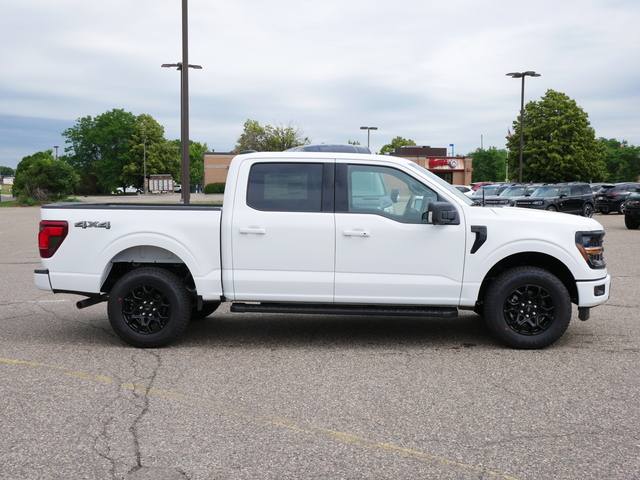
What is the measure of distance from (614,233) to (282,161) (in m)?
17.6

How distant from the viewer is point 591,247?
6012mm

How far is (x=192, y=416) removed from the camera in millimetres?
4262

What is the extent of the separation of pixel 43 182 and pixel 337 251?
38869mm


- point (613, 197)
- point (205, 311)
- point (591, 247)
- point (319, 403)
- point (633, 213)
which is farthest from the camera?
point (613, 197)

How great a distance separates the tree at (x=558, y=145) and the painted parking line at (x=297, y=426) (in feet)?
214

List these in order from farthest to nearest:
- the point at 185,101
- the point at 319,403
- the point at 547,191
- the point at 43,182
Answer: the point at 43,182
the point at 547,191
the point at 185,101
the point at 319,403

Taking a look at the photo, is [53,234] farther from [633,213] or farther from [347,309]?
[633,213]

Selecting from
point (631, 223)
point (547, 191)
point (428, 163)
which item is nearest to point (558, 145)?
point (428, 163)

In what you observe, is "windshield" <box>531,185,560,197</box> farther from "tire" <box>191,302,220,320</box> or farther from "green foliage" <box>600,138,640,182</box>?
"green foliage" <box>600,138,640,182</box>

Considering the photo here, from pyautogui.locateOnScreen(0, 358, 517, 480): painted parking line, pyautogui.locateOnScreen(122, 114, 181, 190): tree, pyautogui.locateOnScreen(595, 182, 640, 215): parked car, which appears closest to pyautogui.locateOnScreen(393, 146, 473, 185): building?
pyautogui.locateOnScreen(122, 114, 181, 190): tree

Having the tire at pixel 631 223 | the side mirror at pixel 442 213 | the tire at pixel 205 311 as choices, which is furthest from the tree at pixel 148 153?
the side mirror at pixel 442 213

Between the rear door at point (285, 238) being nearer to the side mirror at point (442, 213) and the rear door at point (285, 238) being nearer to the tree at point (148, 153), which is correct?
the side mirror at point (442, 213)

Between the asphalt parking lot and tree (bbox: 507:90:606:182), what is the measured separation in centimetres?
6265

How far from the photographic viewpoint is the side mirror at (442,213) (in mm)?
5746
